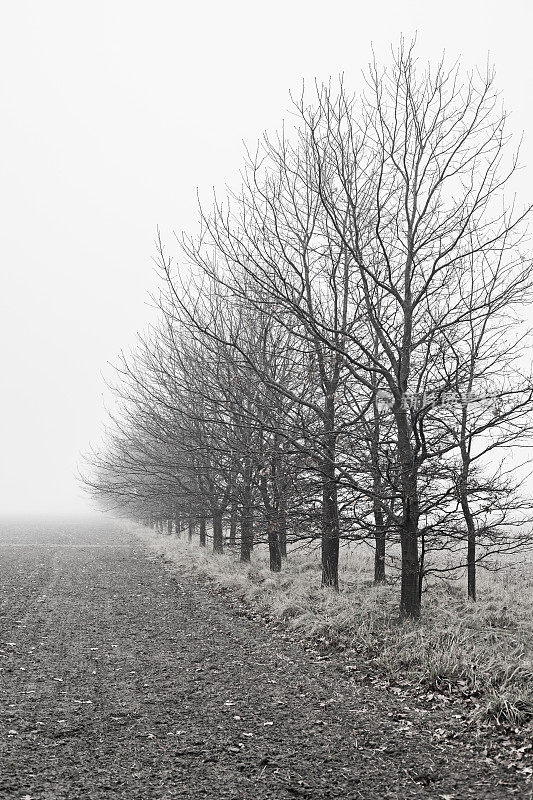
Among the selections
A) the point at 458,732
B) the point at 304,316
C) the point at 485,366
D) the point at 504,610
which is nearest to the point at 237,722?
the point at 458,732

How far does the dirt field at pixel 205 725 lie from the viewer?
4.54 m

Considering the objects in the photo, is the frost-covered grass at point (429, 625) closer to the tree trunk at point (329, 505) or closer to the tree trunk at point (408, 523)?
the tree trunk at point (408, 523)

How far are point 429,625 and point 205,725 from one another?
4.21 meters

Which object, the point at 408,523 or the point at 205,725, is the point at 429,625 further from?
the point at 205,725

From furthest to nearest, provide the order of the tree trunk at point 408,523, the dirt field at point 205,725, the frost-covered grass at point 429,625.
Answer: the tree trunk at point 408,523, the frost-covered grass at point 429,625, the dirt field at point 205,725

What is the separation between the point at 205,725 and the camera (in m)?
5.75

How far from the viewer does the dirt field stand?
454 cm

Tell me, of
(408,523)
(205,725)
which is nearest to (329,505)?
(408,523)

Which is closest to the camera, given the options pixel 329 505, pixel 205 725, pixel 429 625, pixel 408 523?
pixel 205 725

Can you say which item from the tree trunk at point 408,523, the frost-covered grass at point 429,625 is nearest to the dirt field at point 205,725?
the frost-covered grass at point 429,625

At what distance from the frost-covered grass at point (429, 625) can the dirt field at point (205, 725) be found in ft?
1.92

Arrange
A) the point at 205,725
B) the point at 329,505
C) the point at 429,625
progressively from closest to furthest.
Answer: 1. the point at 205,725
2. the point at 429,625
3. the point at 329,505

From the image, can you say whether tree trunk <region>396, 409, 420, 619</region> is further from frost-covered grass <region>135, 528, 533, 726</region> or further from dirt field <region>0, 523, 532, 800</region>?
dirt field <region>0, 523, 532, 800</region>

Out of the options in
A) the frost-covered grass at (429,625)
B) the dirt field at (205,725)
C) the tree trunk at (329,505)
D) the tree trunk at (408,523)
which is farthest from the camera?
the tree trunk at (329,505)
